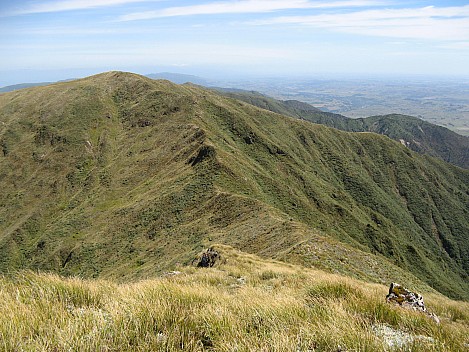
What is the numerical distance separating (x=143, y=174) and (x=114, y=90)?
52053mm

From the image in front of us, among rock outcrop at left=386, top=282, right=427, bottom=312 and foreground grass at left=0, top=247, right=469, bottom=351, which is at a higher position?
foreground grass at left=0, top=247, right=469, bottom=351

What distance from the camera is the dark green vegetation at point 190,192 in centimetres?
4400

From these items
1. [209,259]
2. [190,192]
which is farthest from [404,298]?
[190,192]

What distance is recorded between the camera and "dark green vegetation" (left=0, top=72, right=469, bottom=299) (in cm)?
4400

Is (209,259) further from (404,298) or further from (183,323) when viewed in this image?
(183,323)

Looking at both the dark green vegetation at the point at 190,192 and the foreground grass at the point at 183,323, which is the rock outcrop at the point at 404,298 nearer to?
the foreground grass at the point at 183,323

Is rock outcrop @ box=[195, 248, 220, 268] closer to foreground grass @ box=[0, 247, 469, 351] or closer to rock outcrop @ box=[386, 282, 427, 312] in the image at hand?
rock outcrop @ box=[386, 282, 427, 312]

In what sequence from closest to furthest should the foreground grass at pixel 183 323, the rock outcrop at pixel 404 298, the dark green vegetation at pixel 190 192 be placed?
1. the foreground grass at pixel 183 323
2. the rock outcrop at pixel 404 298
3. the dark green vegetation at pixel 190 192

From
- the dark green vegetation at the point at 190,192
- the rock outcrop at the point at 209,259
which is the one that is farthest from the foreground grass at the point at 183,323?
the dark green vegetation at the point at 190,192

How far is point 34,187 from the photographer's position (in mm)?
75625

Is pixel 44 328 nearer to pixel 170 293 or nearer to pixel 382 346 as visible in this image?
pixel 170 293

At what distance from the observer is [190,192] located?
57.1 meters

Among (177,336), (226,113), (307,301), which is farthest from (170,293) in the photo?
(226,113)

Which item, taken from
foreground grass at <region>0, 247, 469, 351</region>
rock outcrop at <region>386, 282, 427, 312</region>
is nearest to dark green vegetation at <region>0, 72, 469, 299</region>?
rock outcrop at <region>386, 282, 427, 312</region>
